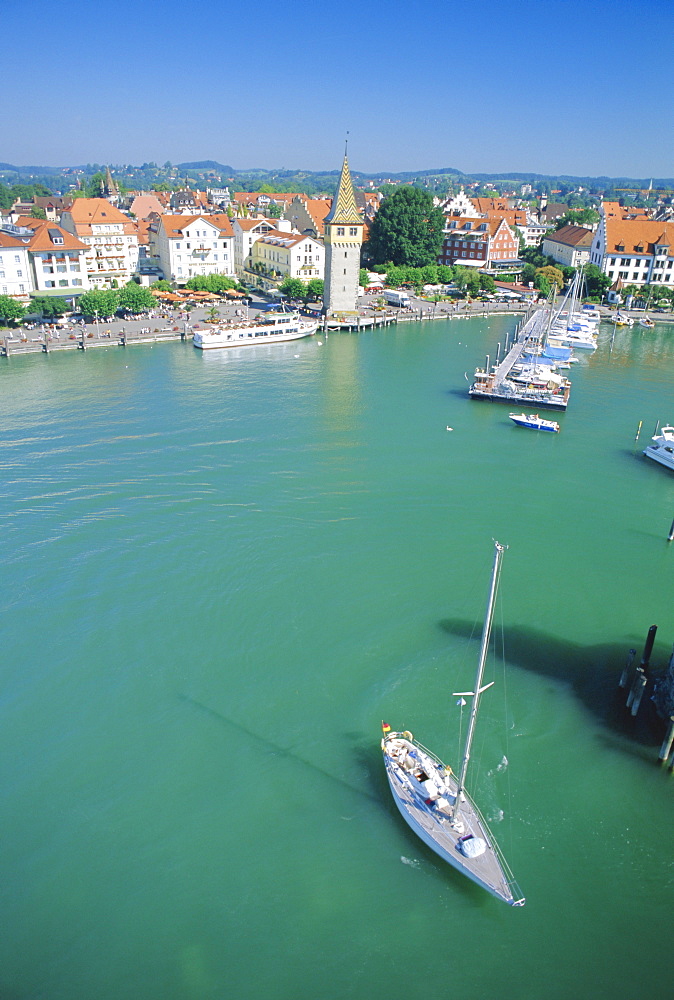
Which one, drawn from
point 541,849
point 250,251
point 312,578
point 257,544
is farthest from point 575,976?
point 250,251

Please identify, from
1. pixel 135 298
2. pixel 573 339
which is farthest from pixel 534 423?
pixel 135 298

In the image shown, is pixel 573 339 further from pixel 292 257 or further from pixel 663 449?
pixel 663 449

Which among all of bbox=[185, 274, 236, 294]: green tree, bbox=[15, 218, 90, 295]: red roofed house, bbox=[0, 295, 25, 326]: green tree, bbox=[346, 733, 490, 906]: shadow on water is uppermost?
bbox=[15, 218, 90, 295]: red roofed house

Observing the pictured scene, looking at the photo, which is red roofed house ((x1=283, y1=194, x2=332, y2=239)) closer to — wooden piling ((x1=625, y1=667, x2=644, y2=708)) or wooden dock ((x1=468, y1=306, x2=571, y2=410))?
wooden dock ((x1=468, y1=306, x2=571, y2=410))

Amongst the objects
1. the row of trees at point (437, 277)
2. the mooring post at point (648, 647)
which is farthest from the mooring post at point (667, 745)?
the row of trees at point (437, 277)

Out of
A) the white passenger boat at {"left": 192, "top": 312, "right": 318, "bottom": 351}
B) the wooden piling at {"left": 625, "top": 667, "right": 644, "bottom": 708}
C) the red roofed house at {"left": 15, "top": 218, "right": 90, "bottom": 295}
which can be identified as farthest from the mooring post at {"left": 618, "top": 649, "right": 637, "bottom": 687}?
the red roofed house at {"left": 15, "top": 218, "right": 90, "bottom": 295}

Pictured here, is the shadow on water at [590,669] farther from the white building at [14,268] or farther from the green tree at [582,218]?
the green tree at [582,218]
